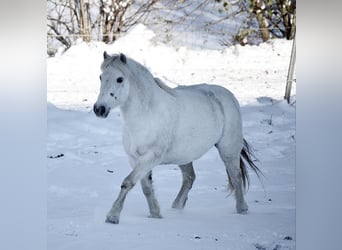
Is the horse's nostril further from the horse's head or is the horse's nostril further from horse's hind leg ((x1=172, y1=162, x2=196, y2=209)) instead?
horse's hind leg ((x1=172, y1=162, x2=196, y2=209))

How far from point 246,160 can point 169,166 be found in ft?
1.09

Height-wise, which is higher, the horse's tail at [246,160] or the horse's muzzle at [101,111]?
the horse's muzzle at [101,111]

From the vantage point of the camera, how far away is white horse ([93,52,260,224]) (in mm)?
3688

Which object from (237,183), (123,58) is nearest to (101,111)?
(123,58)

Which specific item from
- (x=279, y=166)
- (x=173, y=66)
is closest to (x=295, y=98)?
(x=279, y=166)

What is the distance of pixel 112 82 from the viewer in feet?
12.0

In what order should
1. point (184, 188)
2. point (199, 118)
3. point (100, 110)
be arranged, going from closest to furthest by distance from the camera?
point (100, 110) → point (184, 188) → point (199, 118)

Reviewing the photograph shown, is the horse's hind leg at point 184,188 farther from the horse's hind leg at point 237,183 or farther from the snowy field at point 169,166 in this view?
the horse's hind leg at point 237,183

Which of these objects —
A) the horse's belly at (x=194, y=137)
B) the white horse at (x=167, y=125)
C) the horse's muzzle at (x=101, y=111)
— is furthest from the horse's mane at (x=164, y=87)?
the horse's muzzle at (x=101, y=111)

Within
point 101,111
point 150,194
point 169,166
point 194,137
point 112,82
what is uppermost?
point 112,82

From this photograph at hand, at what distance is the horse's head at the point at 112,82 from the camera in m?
3.64

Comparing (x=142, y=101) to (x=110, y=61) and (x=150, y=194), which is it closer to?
(x=110, y=61)

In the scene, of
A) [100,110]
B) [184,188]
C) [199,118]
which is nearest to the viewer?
[100,110]

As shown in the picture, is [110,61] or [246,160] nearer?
[110,61]
